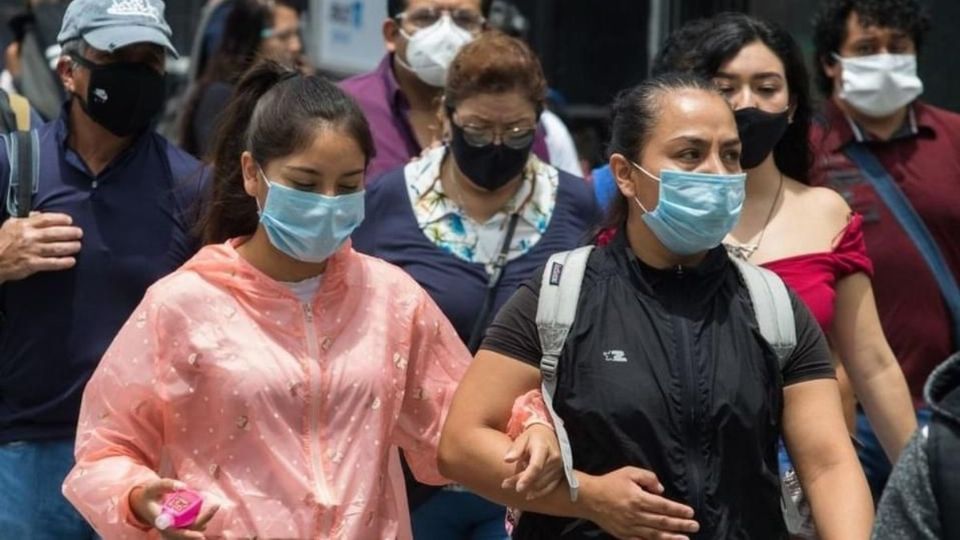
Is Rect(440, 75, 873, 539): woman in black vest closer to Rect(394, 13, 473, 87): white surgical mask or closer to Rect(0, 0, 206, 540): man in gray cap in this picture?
Rect(0, 0, 206, 540): man in gray cap

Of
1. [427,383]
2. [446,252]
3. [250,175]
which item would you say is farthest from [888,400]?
[250,175]

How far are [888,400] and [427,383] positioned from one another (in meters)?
1.27

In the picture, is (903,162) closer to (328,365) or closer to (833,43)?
(833,43)

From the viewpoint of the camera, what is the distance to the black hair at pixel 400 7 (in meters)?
6.42

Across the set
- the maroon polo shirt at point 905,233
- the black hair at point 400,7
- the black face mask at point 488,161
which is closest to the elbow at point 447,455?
the black face mask at point 488,161

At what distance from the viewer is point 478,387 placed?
4.29 metres

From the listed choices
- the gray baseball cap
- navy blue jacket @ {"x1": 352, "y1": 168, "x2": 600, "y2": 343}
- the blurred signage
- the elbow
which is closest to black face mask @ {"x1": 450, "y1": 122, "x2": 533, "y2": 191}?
navy blue jacket @ {"x1": 352, "y1": 168, "x2": 600, "y2": 343}

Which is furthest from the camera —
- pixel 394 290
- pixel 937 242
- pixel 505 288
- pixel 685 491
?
pixel 937 242

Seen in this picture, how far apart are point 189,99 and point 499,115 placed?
1.83 metres

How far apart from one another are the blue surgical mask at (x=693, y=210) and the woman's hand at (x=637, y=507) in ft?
1.71

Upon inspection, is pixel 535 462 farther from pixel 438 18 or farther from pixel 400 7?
pixel 400 7

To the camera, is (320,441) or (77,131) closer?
(320,441)

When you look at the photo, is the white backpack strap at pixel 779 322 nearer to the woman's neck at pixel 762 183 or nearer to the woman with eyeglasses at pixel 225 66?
the woman's neck at pixel 762 183

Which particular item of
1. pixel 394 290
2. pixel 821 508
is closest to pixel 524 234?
pixel 394 290
